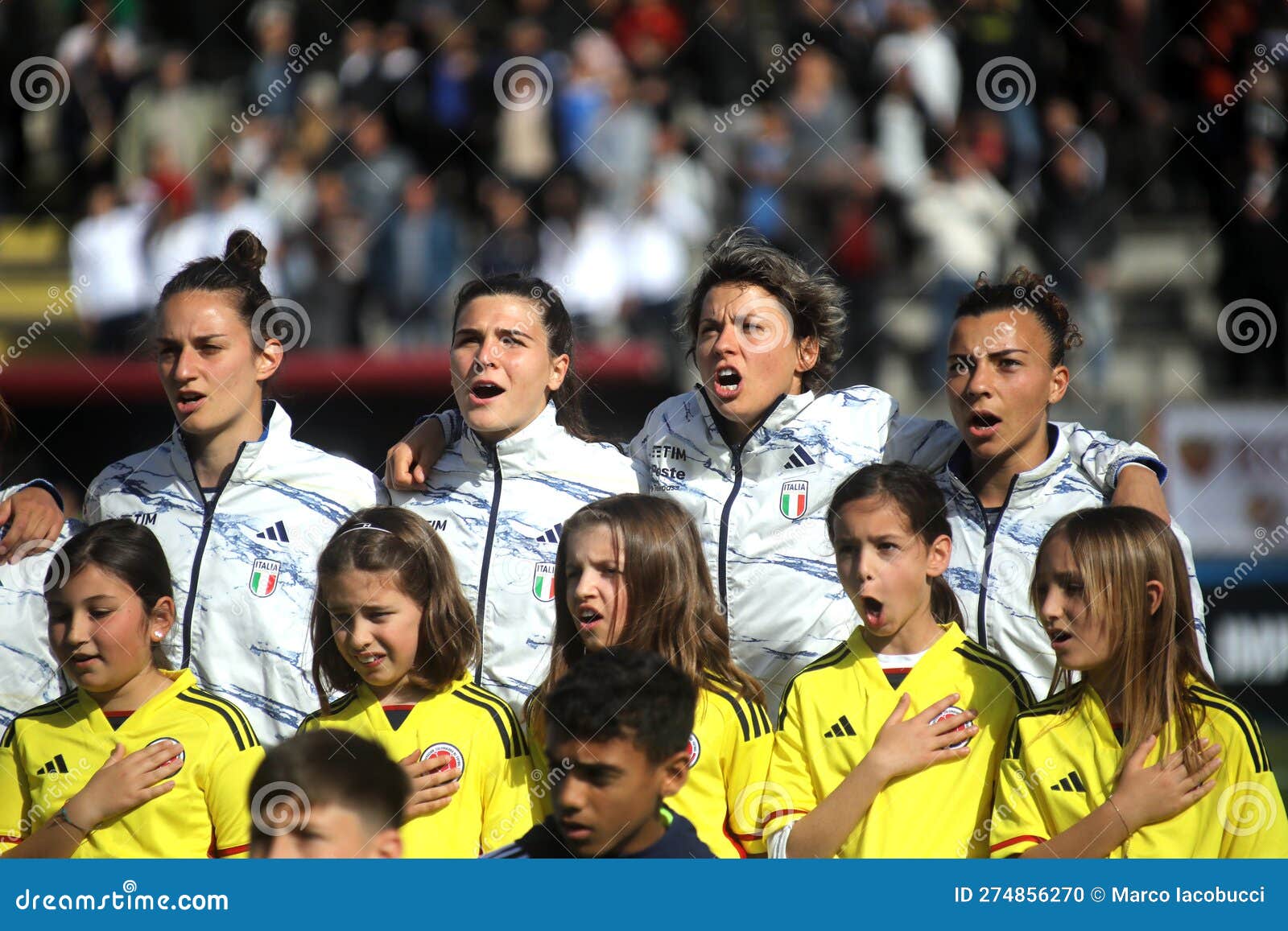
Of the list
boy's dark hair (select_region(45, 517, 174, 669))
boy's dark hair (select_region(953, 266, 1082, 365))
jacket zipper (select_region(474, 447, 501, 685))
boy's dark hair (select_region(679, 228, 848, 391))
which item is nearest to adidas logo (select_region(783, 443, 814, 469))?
boy's dark hair (select_region(679, 228, 848, 391))

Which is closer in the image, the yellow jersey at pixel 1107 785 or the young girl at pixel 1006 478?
the yellow jersey at pixel 1107 785

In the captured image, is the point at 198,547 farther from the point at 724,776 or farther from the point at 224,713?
the point at 724,776

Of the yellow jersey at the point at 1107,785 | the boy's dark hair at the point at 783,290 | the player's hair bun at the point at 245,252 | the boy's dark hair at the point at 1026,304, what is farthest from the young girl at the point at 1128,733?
the player's hair bun at the point at 245,252

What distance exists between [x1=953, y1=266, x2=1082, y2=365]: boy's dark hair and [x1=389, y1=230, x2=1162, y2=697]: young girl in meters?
0.26

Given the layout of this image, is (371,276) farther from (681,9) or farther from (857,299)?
(681,9)

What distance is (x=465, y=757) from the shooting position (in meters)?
3.90

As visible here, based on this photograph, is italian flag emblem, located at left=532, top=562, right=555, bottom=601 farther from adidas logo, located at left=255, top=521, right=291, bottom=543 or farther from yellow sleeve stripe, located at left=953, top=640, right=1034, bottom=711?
yellow sleeve stripe, located at left=953, top=640, right=1034, bottom=711

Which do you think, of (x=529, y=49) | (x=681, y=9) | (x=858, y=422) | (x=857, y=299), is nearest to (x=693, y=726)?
(x=858, y=422)

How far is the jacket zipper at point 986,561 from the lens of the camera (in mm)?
4250

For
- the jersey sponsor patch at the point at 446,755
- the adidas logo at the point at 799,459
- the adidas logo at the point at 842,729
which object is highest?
the adidas logo at the point at 799,459

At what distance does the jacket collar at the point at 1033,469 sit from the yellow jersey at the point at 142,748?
203cm

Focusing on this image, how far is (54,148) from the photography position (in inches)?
525

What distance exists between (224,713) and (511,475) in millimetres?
1055

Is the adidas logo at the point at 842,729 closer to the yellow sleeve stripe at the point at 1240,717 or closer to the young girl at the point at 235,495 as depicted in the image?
the yellow sleeve stripe at the point at 1240,717
